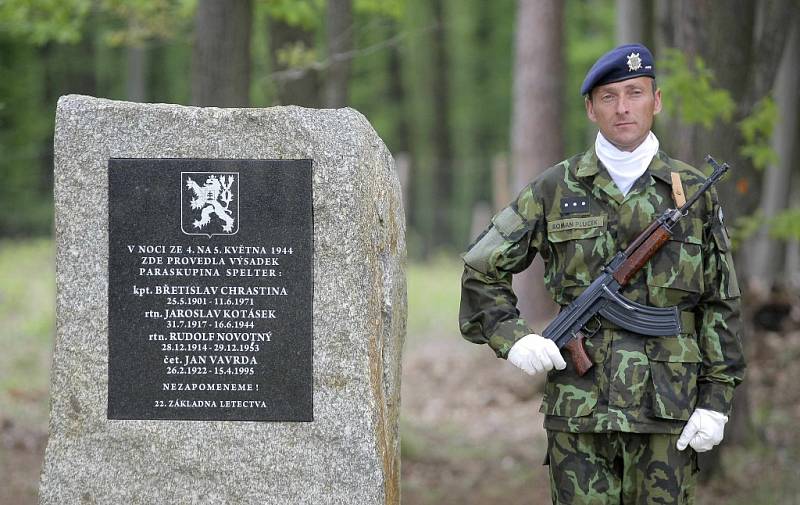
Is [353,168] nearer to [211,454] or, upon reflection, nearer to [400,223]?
[400,223]

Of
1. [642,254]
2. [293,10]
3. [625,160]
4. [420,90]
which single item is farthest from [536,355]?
[420,90]

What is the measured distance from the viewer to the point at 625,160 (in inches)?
148

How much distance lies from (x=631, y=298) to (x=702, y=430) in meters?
0.52

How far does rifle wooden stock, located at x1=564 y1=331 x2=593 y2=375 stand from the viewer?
146 inches

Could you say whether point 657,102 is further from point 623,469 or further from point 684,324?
point 623,469

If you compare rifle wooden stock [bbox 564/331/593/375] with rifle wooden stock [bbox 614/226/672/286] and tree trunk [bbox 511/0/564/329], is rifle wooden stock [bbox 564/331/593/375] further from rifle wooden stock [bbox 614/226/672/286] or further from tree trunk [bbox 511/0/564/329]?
tree trunk [bbox 511/0/564/329]

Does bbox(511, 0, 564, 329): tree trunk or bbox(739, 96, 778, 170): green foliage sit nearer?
bbox(739, 96, 778, 170): green foliage

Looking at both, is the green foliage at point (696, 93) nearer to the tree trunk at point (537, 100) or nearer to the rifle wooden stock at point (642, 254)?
the rifle wooden stock at point (642, 254)

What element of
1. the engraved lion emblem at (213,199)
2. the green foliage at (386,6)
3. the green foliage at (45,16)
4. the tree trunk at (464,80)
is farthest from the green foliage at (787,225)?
the tree trunk at (464,80)

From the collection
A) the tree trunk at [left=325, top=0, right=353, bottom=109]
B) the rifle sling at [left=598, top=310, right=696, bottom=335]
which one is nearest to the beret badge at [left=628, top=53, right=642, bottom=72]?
the rifle sling at [left=598, top=310, right=696, bottom=335]

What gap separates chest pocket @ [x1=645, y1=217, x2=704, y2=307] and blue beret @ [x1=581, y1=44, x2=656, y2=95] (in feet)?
1.83

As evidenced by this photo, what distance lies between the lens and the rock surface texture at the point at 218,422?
396cm

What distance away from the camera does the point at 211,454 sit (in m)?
4.01

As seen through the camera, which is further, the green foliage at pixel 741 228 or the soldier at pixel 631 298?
the green foliage at pixel 741 228
